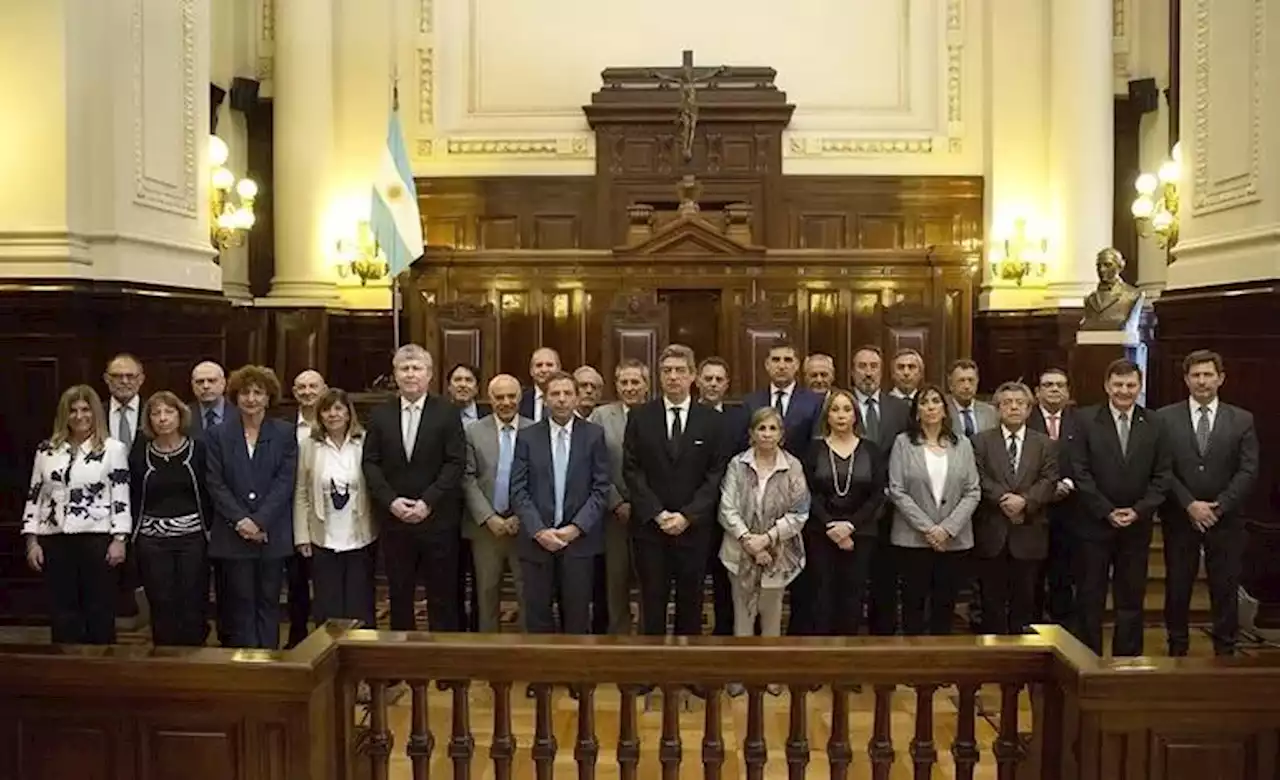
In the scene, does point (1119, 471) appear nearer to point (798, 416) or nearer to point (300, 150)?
point (798, 416)

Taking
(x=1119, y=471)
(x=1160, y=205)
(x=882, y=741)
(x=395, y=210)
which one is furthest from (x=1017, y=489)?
(x=1160, y=205)

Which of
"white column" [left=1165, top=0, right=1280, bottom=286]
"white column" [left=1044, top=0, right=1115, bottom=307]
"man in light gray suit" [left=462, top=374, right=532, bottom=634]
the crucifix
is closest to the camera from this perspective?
"man in light gray suit" [left=462, top=374, right=532, bottom=634]

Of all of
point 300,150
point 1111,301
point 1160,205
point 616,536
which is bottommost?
point 616,536

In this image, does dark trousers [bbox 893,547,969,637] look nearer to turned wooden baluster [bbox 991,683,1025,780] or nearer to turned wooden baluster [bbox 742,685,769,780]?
turned wooden baluster [bbox 991,683,1025,780]

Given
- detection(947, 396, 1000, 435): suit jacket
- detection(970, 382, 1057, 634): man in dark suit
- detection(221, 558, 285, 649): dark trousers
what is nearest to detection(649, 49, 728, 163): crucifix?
detection(947, 396, 1000, 435): suit jacket

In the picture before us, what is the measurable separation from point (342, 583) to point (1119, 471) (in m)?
3.36

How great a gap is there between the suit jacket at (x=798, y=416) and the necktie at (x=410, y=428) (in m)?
1.48

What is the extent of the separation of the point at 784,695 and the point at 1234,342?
10.0ft

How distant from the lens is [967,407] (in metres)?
5.93

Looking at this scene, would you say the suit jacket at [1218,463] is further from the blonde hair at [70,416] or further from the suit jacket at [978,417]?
the blonde hair at [70,416]

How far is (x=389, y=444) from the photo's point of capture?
5.07 metres

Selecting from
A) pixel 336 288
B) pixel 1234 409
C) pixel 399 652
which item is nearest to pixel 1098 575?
pixel 1234 409

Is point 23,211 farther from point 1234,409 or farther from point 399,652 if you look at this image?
point 1234,409

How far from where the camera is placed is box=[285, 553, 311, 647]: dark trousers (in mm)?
5453
